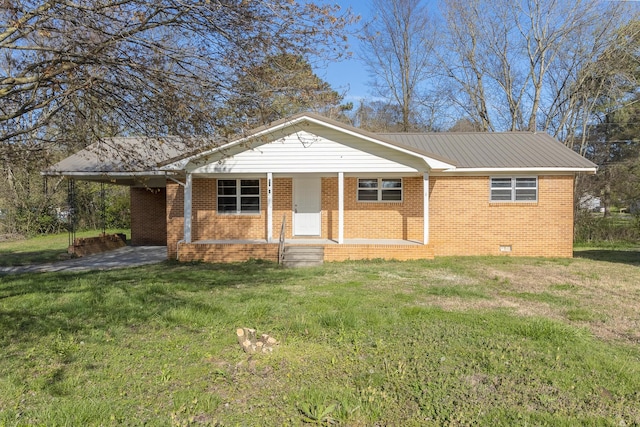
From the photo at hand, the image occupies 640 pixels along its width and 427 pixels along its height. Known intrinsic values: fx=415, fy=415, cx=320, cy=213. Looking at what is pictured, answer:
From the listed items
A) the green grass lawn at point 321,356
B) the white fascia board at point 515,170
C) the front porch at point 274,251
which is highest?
the white fascia board at point 515,170

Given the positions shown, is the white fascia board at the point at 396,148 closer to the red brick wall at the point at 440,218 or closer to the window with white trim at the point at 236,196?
the red brick wall at the point at 440,218

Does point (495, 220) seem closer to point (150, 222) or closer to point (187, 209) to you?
point (187, 209)

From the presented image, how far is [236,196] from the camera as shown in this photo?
1419cm

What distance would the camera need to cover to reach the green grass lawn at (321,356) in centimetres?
341

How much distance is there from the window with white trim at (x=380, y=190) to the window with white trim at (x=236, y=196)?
11.9 feet

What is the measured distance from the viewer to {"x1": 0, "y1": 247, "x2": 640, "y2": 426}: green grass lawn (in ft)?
11.2

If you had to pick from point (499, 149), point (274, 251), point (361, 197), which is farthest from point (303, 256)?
point (499, 149)

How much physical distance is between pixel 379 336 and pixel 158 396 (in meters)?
2.62

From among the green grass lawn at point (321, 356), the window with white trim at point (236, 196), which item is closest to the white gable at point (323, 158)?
the window with white trim at point (236, 196)

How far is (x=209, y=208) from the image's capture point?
14.1m

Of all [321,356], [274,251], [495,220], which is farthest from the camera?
[495,220]

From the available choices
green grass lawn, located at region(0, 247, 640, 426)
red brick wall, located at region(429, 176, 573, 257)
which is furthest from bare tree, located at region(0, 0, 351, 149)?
red brick wall, located at region(429, 176, 573, 257)

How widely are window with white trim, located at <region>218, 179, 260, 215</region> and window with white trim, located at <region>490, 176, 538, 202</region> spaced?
798 cm

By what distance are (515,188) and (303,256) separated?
7.43 meters
